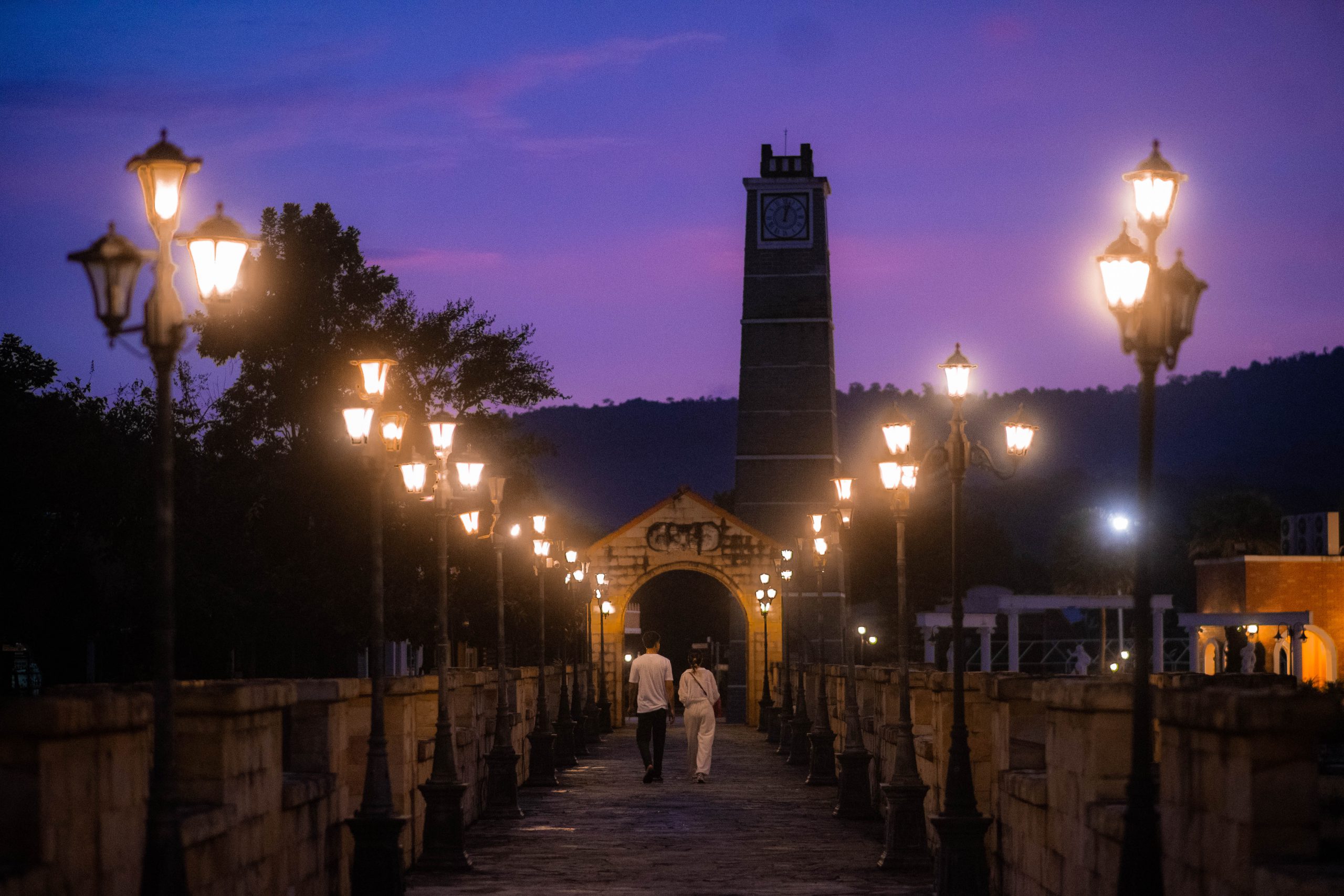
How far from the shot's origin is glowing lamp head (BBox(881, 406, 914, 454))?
59.7ft

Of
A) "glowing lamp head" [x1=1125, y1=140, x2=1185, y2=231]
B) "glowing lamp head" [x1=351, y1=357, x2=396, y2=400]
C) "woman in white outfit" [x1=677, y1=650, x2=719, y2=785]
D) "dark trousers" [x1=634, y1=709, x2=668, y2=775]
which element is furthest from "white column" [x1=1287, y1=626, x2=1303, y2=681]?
"glowing lamp head" [x1=1125, y1=140, x2=1185, y2=231]

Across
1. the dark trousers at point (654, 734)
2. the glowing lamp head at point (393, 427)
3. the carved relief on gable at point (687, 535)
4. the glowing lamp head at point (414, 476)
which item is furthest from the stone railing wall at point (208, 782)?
the carved relief on gable at point (687, 535)

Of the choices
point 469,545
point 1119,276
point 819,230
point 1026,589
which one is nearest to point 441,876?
point 1119,276

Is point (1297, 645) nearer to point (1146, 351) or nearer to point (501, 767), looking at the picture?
point (501, 767)

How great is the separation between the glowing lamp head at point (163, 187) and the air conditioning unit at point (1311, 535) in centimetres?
5289

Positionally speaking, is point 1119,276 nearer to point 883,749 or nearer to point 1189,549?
point 883,749

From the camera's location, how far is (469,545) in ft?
156

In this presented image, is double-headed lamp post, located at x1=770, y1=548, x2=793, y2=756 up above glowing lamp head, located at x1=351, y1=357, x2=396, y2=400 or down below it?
below

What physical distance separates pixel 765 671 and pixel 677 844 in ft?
105

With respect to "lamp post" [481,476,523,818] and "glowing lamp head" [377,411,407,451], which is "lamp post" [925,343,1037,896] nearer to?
"glowing lamp head" [377,411,407,451]

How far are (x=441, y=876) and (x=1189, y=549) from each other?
66.4 metres

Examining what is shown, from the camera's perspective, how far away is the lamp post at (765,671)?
155 feet

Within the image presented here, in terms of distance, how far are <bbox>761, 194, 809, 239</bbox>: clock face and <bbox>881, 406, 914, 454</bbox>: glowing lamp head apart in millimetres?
47643

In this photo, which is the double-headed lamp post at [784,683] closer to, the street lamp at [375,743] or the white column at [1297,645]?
the white column at [1297,645]
